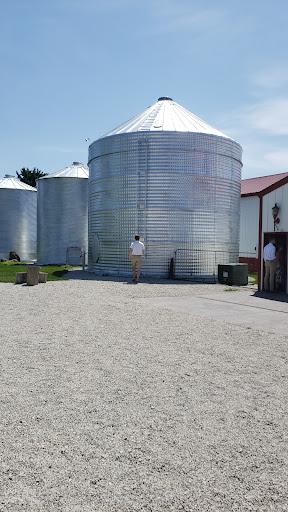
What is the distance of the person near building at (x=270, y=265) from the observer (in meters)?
14.3

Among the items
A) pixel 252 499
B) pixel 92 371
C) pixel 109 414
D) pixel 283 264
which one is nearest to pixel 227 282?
pixel 283 264

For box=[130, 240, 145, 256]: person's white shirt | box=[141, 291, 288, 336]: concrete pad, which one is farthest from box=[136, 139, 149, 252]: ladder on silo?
box=[141, 291, 288, 336]: concrete pad

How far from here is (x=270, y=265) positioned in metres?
14.5

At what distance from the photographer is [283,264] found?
16.0m

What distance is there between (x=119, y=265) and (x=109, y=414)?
48.6 feet

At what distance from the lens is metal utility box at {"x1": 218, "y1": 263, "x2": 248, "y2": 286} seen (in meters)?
16.6

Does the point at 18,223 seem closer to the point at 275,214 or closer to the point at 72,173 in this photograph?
the point at 72,173

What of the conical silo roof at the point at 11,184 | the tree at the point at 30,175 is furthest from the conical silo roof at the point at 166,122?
the tree at the point at 30,175

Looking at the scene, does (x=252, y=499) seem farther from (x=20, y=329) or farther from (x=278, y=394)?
(x=20, y=329)

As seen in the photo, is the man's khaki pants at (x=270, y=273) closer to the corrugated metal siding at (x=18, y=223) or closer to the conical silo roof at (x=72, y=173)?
the conical silo roof at (x=72, y=173)

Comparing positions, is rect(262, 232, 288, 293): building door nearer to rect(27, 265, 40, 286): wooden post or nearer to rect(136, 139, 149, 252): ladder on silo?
rect(136, 139, 149, 252): ladder on silo

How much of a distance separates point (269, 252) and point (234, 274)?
246 cm

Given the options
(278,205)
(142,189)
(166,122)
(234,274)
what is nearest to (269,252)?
(278,205)

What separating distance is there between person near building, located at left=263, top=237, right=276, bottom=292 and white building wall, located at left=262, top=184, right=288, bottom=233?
502mm
